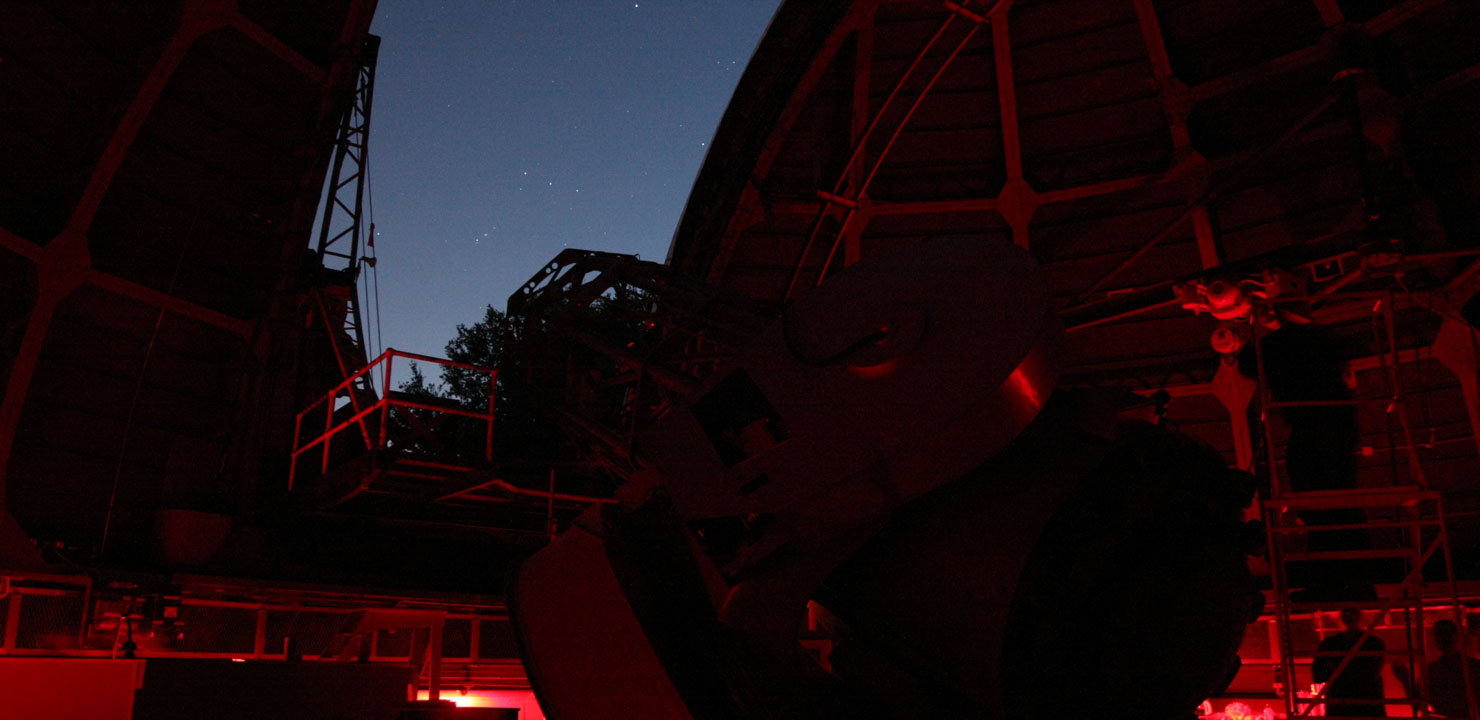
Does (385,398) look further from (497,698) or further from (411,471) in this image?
(497,698)

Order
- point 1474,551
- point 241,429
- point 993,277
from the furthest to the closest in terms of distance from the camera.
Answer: point 1474,551 < point 241,429 < point 993,277

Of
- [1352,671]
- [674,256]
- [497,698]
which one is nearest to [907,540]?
[1352,671]

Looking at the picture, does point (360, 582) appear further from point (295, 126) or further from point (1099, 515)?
point (1099, 515)

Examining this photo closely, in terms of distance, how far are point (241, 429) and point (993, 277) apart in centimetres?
1518

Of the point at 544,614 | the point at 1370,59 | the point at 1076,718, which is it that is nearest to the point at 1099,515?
the point at 1076,718

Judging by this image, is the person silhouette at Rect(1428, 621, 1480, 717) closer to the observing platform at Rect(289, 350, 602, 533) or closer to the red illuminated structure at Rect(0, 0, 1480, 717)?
the red illuminated structure at Rect(0, 0, 1480, 717)

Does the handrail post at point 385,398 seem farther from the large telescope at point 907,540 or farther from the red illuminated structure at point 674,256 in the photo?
the large telescope at point 907,540

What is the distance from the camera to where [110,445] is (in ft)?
50.1

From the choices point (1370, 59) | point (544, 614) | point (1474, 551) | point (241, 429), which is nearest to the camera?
point (544, 614)

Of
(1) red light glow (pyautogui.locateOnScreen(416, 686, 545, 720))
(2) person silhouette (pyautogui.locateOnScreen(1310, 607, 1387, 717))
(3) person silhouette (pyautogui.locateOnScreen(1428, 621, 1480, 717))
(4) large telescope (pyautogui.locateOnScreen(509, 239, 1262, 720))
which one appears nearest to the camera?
(4) large telescope (pyautogui.locateOnScreen(509, 239, 1262, 720))

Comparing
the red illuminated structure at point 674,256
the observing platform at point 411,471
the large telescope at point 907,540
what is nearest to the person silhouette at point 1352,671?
the red illuminated structure at point 674,256

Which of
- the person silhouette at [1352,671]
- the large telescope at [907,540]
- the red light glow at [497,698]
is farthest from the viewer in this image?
the red light glow at [497,698]

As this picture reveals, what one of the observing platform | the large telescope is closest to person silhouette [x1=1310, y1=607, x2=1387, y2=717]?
the large telescope

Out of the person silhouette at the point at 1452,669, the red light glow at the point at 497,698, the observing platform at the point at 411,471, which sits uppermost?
the observing platform at the point at 411,471
